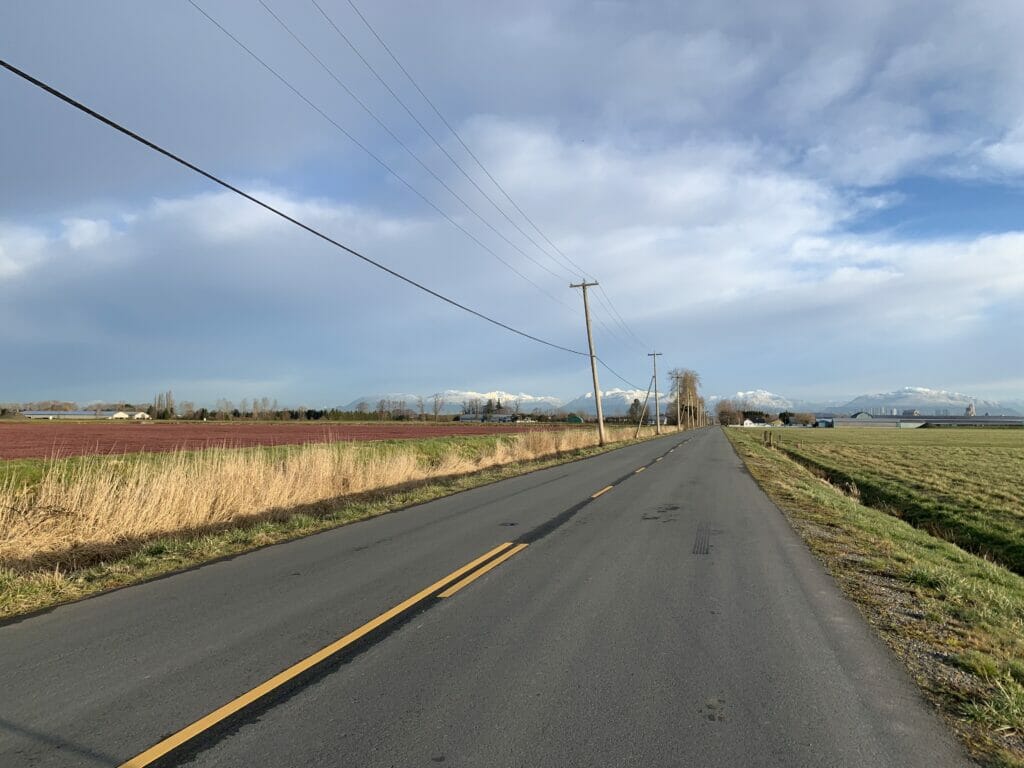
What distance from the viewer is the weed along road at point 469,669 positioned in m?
3.21

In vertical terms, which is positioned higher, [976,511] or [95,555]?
[95,555]

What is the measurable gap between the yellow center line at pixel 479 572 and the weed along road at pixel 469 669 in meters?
0.04

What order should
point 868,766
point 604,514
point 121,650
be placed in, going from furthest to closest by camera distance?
point 604,514 → point 121,650 → point 868,766

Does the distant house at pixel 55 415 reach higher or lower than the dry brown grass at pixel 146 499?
higher

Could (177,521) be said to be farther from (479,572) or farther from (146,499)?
(479,572)

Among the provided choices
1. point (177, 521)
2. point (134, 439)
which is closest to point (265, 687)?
point (177, 521)

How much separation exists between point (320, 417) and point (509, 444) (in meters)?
102

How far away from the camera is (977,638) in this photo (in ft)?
16.1

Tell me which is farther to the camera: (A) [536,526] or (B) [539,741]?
(A) [536,526]

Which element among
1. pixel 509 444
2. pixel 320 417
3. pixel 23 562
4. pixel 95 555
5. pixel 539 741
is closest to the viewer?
pixel 539 741

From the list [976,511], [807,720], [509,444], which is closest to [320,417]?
[509,444]

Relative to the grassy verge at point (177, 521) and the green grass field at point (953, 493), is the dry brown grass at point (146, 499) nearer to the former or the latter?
the grassy verge at point (177, 521)

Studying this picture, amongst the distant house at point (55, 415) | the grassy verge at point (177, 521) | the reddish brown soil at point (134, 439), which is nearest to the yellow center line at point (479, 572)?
the grassy verge at point (177, 521)

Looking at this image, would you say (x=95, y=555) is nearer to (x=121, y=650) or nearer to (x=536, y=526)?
(x=121, y=650)
